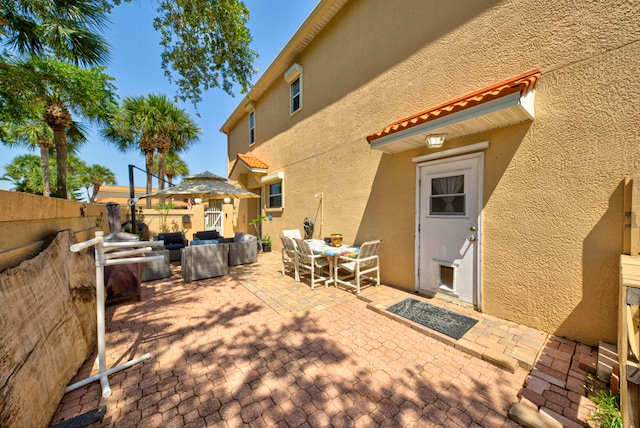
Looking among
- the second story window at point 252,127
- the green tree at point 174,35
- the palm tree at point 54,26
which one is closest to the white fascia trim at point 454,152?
the green tree at point 174,35

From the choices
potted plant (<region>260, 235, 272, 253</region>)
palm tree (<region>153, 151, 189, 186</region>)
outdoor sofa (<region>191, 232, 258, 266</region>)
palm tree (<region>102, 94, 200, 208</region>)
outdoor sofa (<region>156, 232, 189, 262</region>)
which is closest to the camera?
outdoor sofa (<region>191, 232, 258, 266</region>)

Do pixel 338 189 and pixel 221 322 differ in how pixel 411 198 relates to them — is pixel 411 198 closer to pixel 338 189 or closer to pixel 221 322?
pixel 338 189

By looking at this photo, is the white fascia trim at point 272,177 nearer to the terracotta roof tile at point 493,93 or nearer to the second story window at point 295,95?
the second story window at point 295,95

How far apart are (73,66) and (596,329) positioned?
42.9 ft

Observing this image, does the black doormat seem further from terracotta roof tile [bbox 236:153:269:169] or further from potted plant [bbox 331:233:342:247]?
terracotta roof tile [bbox 236:153:269:169]

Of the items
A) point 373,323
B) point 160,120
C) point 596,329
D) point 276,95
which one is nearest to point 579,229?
point 596,329

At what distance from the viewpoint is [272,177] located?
9.64 metres

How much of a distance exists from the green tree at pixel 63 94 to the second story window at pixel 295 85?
5667mm

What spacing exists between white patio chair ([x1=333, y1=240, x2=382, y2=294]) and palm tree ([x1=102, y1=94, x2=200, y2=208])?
1243 cm

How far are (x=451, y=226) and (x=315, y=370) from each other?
10.9 ft

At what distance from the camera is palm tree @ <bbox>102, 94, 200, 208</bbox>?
1341 centimetres

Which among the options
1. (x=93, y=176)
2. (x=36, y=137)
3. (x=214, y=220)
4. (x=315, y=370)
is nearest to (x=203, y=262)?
(x=315, y=370)

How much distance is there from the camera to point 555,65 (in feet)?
10.4

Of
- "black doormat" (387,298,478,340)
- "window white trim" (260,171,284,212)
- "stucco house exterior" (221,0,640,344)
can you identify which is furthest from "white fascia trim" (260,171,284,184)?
"black doormat" (387,298,478,340)
